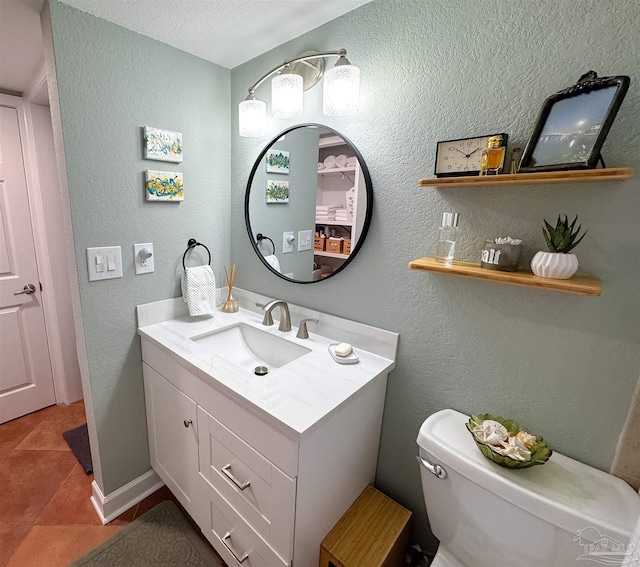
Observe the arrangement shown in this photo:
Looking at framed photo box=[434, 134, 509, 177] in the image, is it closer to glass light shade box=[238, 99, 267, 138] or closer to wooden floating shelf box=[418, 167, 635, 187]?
wooden floating shelf box=[418, 167, 635, 187]

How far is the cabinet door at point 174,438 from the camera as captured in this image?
1245mm

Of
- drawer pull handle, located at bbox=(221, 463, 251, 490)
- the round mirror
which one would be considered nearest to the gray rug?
drawer pull handle, located at bbox=(221, 463, 251, 490)

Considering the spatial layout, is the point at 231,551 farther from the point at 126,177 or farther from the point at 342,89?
the point at 342,89

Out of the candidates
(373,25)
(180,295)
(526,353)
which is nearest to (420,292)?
(526,353)

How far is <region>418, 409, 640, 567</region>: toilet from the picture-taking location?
2.34 ft

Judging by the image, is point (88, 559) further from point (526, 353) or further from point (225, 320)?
point (526, 353)

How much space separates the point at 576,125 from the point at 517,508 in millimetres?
935

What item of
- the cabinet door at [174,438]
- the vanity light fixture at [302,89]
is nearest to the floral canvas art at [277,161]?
the vanity light fixture at [302,89]

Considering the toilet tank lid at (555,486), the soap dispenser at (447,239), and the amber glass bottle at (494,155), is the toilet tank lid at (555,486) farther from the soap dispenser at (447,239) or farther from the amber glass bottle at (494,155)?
the amber glass bottle at (494,155)

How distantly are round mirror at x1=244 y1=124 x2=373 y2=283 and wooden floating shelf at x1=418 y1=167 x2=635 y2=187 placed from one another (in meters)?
0.33

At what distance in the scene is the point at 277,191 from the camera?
4.86 ft

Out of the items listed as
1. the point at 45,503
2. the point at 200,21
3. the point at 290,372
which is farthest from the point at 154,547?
the point at 200,21

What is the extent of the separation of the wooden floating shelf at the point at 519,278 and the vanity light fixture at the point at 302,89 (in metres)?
0.63

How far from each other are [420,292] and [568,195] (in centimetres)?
49
